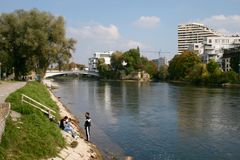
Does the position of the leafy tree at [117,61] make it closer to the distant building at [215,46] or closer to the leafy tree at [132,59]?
the leafy tree at [132,59]

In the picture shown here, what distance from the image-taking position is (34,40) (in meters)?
60.8

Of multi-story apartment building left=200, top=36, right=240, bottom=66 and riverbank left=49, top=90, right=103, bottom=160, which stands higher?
multi-story apartment building left=200, top=36, right=240, bottom=66

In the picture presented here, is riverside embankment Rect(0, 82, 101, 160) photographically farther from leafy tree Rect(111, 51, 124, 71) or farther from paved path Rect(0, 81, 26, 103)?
leafy tree Rect(111, 51, 124, 71)

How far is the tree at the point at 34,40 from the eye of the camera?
62062 mm

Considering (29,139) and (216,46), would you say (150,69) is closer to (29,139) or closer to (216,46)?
(216,46)

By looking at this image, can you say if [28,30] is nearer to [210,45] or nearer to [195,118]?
[195,118]

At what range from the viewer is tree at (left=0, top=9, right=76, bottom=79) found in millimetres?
62062

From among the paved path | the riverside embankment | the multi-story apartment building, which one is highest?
the multi-story apartment building

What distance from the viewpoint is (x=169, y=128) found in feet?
105

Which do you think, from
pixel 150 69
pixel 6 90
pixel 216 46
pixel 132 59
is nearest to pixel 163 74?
pixel 150 69

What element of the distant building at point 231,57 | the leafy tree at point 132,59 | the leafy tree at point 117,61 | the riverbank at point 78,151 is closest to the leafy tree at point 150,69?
the leafy tree at point 132,59

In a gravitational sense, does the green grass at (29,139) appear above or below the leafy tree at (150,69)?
below

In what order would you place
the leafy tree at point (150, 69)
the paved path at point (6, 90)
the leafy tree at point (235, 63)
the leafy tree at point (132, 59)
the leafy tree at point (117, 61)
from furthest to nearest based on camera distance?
1. the leafy tree at point (150, 69)
2. the leafy tree at point (117, 61)
3. the leafy tree at point (132, 59)
4. the leafy tree at point (235, 63)
5. the paved path at point (6, 90)

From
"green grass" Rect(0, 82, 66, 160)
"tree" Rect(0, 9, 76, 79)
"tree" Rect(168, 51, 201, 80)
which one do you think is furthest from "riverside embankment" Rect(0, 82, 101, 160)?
"tree" Rect(168, 51, 201, 80)
